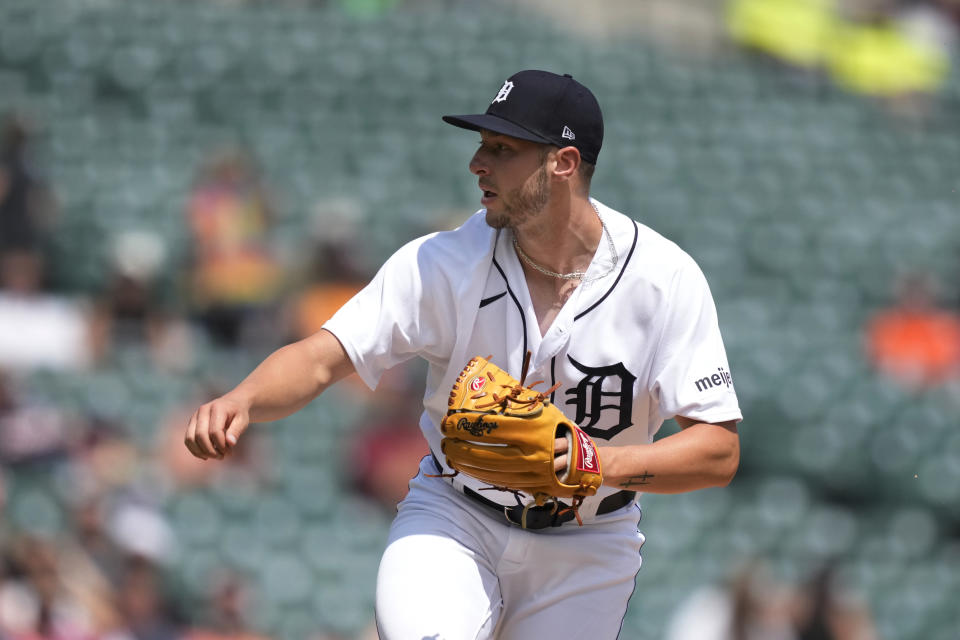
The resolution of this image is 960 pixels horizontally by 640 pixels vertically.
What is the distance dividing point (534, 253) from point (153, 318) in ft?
16.0

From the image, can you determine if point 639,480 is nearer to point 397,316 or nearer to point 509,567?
point 509,567

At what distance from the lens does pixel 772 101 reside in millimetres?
11312

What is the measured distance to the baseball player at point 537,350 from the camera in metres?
2.78

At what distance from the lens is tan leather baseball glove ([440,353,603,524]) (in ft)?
8.25

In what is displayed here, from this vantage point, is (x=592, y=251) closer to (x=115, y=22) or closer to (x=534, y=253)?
(x=534, y=253)

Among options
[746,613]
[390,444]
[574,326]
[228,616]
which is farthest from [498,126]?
[390,444]

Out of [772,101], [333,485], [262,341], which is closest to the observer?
[333,485]

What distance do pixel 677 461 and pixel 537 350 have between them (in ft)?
1.38

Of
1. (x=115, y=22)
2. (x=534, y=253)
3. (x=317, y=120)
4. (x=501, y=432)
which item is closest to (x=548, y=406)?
(x=501, y=432)

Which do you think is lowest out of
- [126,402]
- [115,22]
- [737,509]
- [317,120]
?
[737,509]

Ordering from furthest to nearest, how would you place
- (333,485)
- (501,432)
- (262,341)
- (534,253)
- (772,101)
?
(772,101)
(262,341)
(333,485)
(534,253)
(501,432)

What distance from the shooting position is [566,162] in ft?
9.42

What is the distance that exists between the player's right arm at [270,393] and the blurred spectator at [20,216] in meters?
5.20

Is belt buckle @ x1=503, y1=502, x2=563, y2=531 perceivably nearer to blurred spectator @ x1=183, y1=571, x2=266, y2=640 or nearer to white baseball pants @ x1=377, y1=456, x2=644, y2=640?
Answer: white baseball pants @ x1=377, y1=456, x2=644, y2=640
